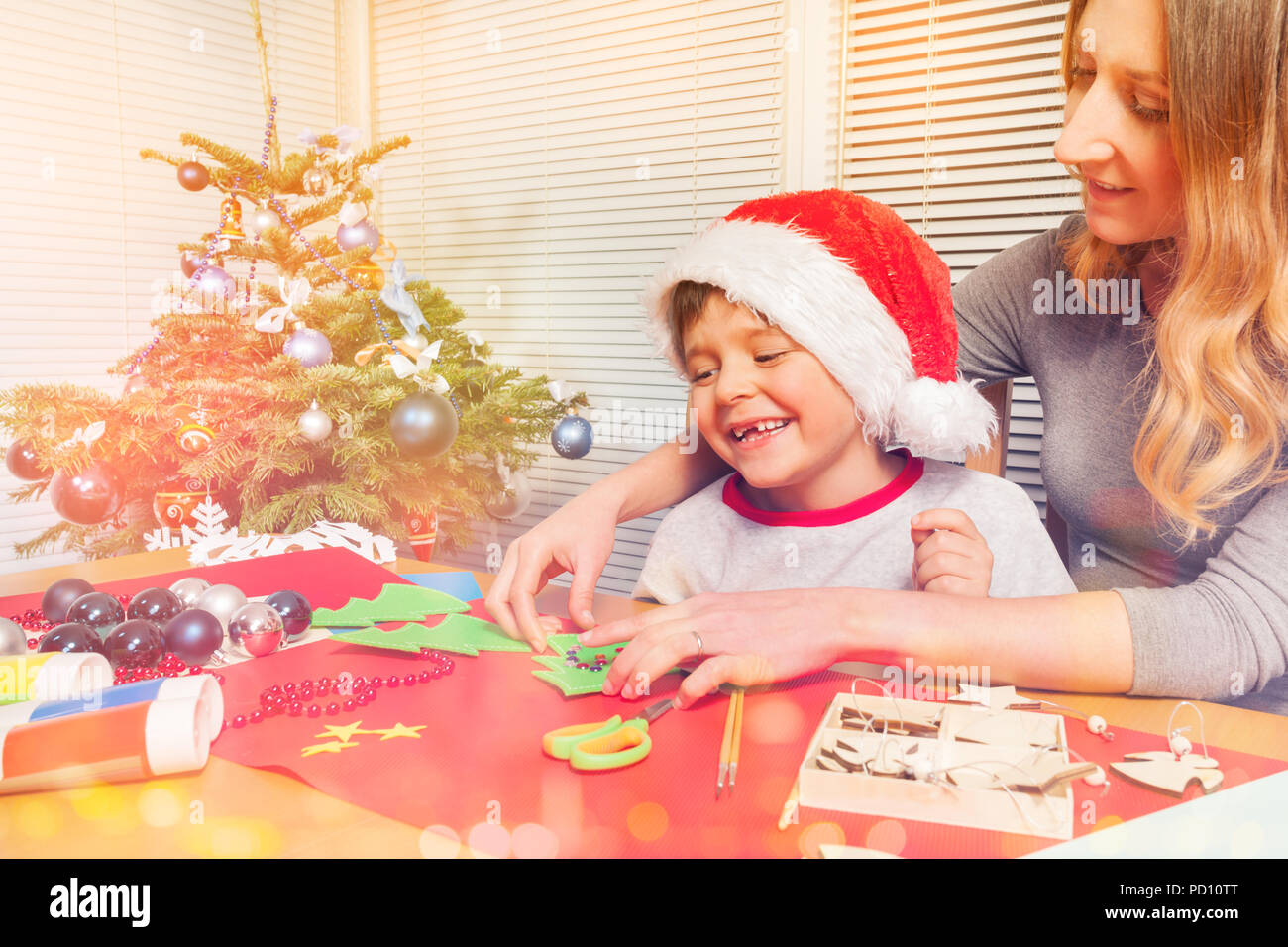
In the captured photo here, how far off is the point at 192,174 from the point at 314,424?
1.94 feet

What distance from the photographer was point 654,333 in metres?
1.02

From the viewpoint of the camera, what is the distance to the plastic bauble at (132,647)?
70 centimetres

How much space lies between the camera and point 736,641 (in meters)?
0.67

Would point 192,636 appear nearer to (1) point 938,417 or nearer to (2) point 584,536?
(2) point 584,536

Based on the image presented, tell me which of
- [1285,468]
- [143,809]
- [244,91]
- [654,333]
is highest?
[244,91]

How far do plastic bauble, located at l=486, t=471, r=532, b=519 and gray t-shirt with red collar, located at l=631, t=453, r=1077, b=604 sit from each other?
1077 millimetres

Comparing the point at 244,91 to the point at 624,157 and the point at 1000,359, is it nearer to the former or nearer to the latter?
the point at 624,157

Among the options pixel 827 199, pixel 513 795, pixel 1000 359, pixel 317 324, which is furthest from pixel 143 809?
pixel 317 324

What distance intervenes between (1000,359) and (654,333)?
1.46 feet

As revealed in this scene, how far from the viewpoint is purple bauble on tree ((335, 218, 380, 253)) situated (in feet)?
6.33

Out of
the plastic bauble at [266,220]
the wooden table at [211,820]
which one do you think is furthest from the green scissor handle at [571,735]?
the plastic bauble at [266,220]

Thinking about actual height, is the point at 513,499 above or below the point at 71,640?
below

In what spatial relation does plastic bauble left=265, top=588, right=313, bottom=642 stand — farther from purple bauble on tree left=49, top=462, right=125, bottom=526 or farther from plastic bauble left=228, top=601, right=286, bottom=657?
purple bauble on tree left=49, top=462, right=125, bottom=526

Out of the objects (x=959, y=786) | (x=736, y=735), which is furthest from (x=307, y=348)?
(x=959, y=786)
